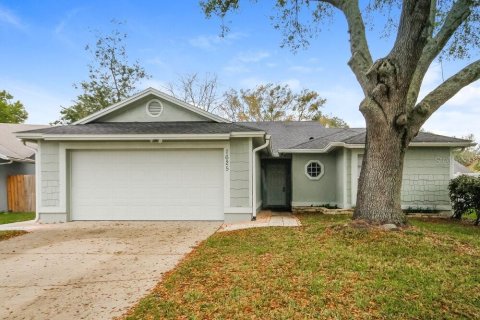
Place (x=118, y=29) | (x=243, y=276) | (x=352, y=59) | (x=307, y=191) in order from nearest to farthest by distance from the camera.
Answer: (x=243, y=276), (x=352, y=59), (x=307, y=191), (x=118, y=29)

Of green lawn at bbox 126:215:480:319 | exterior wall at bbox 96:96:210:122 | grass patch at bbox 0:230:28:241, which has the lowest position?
grass patch at bbox 0:230:28:241

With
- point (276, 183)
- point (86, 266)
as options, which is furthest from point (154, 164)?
point (276, 183)

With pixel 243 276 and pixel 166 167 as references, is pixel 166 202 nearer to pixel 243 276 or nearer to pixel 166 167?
pixel 166 167

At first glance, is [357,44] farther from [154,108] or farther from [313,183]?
[154,108]

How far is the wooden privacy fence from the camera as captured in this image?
14.3 meters

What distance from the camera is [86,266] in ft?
17.2

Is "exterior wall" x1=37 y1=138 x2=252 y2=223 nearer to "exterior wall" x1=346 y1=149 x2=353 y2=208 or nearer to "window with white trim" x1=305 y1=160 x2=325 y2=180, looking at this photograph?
"exterior wall" x1=346 y1=149 x2=353 y2=208

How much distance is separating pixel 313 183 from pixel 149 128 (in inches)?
274

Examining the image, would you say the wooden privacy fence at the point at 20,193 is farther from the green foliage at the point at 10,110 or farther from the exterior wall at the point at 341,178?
the green foliage at the point at 10,110

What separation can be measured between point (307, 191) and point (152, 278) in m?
9.39

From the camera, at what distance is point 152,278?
455 centimetres

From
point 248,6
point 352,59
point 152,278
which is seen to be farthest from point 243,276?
point 248,6

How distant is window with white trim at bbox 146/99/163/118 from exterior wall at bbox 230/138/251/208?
3.48 metres

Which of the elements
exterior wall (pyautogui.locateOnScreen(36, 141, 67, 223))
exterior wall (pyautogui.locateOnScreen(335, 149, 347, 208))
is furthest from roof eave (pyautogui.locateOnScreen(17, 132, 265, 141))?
exterior wall (pyautogui.locateOnScreen(335, 149, 347, 208))
